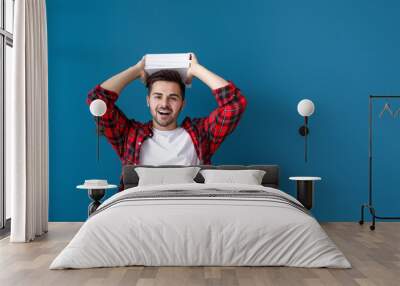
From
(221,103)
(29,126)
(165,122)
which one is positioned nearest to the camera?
(29,126)

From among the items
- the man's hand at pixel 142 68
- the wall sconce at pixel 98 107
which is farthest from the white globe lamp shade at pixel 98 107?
the man's hand at pixel 142 68

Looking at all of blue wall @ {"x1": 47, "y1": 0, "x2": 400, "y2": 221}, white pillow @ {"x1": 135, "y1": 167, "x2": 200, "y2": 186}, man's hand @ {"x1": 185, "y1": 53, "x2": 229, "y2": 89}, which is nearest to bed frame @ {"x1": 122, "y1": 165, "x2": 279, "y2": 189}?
white pillow @ {"x1": 135, "y1": 167, "x2": 200, "y2": 186}

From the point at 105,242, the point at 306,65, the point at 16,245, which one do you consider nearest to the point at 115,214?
the point at 105,242

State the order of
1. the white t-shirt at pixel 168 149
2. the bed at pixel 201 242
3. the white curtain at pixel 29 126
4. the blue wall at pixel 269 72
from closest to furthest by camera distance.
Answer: the bed at pixel 201 242
the white curtain at pixel 29 126
the white t-shirt at pixel 168 149
the blue wall at pixel 269 72

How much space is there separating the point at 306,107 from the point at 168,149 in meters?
1.53

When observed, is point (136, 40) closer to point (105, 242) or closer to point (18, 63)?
point (18, 63)

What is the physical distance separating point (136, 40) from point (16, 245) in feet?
9.02

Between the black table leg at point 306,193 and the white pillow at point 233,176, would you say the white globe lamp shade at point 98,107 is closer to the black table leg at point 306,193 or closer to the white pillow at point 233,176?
the white pillow at point 233,176

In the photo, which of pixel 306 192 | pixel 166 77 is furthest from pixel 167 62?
pixel 306 192

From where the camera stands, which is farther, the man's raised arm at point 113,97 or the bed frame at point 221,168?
the man's raised arm at point 113,97

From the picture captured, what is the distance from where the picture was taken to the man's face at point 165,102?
6133 millimetres

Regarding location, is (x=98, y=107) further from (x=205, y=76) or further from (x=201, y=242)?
(x=201, y=242)

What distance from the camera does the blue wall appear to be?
652cm

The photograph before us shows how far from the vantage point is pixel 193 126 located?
6.21 m
